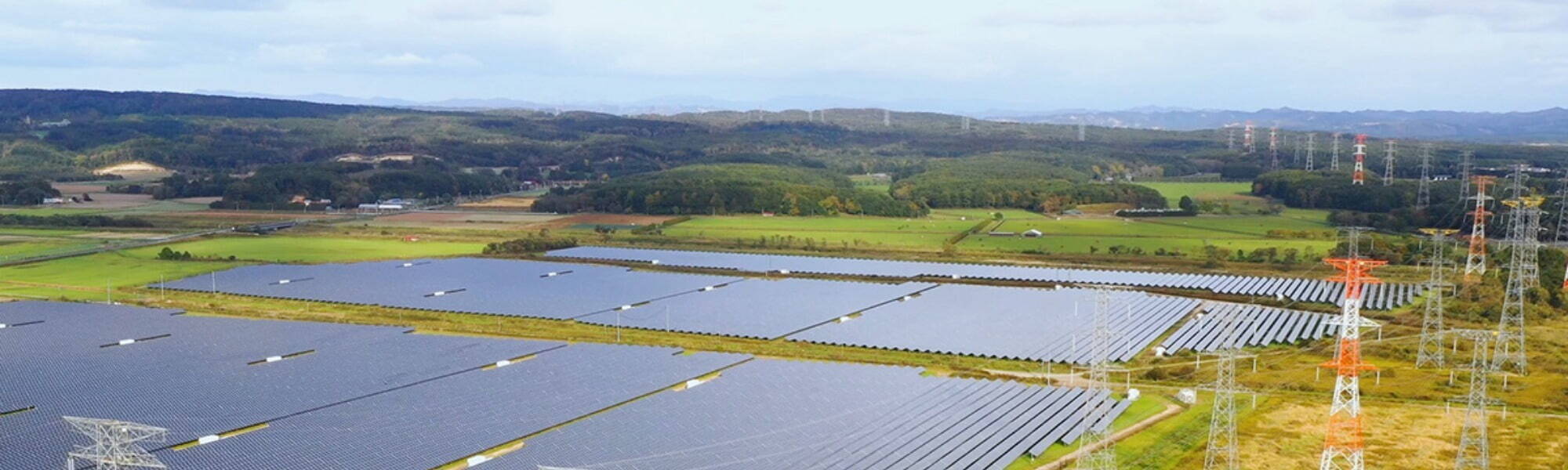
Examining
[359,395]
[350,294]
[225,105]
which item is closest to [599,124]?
[225,105]

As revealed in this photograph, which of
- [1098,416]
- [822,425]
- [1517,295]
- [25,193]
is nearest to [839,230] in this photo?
[1517,295]

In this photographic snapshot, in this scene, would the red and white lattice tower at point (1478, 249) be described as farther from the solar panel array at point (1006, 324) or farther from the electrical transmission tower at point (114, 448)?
the electrical transmission tower at point (114, 448)

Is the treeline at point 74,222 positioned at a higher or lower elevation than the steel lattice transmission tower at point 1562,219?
lower

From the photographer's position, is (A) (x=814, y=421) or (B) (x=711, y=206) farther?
(B) (x=711, y=206)

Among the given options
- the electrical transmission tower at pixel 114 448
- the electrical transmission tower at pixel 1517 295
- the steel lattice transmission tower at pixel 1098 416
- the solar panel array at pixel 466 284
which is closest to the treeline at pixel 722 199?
the solar panel array at pixel 466 284

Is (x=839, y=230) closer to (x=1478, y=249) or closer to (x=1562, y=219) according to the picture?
(x=1478, y=249)

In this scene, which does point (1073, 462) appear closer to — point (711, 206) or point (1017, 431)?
point (1017, 431)
